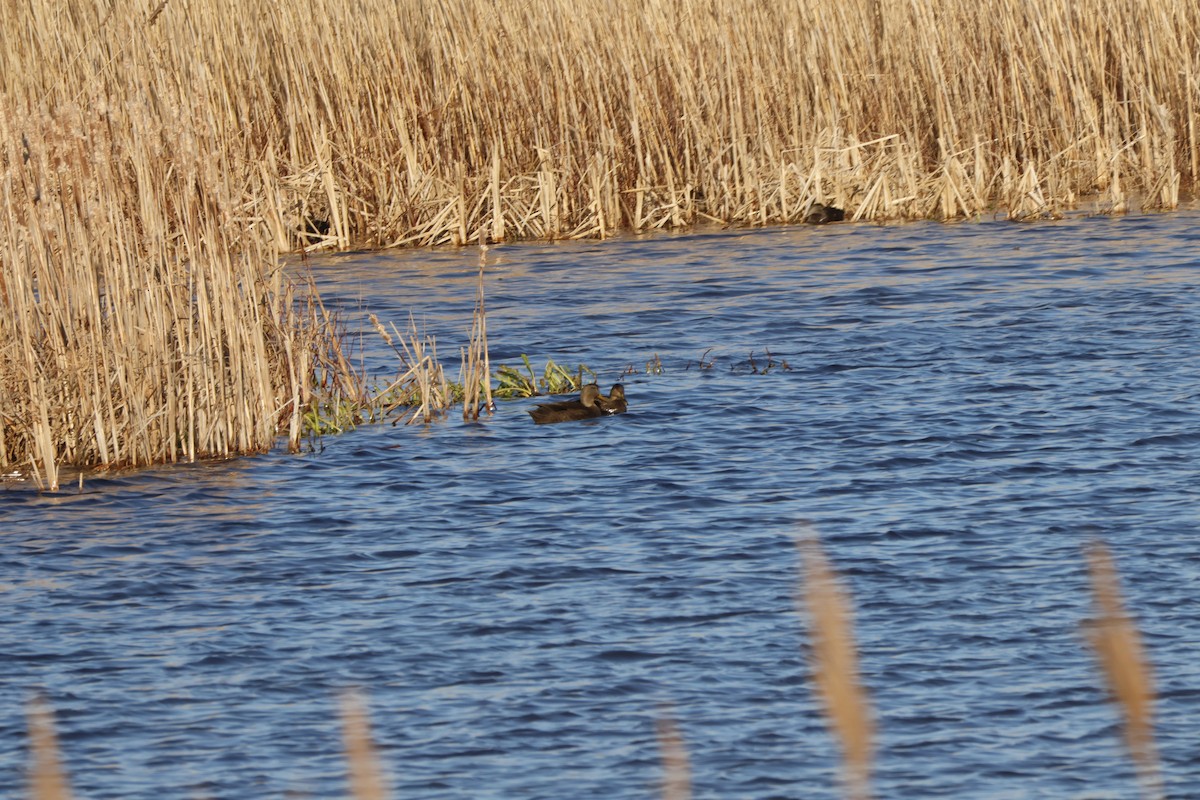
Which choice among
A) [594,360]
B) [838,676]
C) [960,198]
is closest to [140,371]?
[594,360]

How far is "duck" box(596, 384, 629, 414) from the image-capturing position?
845cm

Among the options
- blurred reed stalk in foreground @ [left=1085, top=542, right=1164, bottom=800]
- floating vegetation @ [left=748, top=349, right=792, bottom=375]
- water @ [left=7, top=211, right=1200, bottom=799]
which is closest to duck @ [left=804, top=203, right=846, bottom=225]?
water @ [left=7, top=211, right=1200, bottom=799]

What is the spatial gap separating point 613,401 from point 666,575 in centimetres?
260

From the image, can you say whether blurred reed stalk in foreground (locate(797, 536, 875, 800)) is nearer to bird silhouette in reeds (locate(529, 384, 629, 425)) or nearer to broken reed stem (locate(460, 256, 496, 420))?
bird silhouette in reeds (locate(529, 384, 629, 425))

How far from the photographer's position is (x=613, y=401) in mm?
8492

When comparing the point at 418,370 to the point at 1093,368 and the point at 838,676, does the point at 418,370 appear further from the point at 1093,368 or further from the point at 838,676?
the point at 838,676

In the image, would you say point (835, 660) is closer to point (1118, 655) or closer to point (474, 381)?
point (1118, 655)

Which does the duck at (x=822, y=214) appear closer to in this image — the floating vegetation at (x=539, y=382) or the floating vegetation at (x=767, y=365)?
the floating vegetation at (x=767, y=365)

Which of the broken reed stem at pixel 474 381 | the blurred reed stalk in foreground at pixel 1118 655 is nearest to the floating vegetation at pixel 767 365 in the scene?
the broken reed stem at pixel 474 381

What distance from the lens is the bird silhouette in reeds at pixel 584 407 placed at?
8.35 m

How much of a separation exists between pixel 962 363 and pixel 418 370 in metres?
2.94

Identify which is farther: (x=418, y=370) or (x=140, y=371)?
(x=418, y=370)

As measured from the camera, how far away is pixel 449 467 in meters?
7.77

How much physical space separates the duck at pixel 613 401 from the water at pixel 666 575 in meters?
0.08
